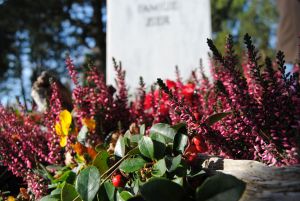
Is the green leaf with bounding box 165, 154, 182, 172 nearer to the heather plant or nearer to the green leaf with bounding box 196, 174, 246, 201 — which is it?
the heather plant

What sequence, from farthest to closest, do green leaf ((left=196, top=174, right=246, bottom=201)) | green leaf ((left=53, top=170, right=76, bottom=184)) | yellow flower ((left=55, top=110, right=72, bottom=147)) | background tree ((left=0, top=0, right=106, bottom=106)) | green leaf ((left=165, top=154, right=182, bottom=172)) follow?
background tree ((left=0, top=0, right=106, bottom=106)), yellow flower ((left=55, top=110, right=72, bottom=147)), green leaf ((left=53, top=170, right=76, bottom=184)), green leaf ((left=165, top=154, right=182, bottom=172)), green leaf ((left=196, top=174, right=246, bottom=201))

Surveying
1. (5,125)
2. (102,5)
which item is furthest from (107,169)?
(102,5)

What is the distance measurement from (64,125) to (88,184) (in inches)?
20.1

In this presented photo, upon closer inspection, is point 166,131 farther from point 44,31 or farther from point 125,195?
point 44,31

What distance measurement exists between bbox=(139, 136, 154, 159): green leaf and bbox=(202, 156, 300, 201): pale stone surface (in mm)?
201

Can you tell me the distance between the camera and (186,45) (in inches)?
148

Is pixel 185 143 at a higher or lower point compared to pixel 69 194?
higher

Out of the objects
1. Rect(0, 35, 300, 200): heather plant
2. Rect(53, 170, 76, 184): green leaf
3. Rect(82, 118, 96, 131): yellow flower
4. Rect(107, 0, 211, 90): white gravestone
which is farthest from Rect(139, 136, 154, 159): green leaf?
Rect(107, 0, 211, 90): white gravestone

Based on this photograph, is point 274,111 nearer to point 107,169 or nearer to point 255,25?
point 107,169

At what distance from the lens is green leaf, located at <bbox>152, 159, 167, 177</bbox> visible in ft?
3.10

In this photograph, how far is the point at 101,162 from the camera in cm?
111

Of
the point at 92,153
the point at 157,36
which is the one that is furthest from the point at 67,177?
the point at 157,36

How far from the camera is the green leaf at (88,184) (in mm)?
972

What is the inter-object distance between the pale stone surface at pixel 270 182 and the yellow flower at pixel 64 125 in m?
0.71
